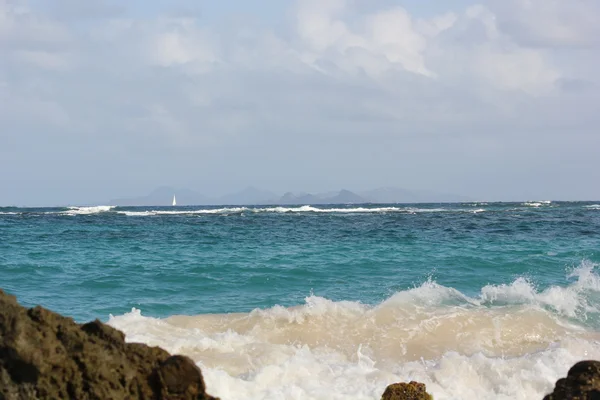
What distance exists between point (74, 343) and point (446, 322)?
24.0 feet

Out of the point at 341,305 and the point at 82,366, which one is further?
the point at 341,305

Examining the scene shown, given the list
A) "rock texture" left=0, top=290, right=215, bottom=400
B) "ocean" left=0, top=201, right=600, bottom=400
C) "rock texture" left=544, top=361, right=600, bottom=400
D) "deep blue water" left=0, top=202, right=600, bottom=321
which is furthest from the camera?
"deep blue water" left=0, top=202, right=600, bottom=321

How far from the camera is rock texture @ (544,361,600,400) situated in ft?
13.2

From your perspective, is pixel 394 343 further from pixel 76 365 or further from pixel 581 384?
pixel 76 365

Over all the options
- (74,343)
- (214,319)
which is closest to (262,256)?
(214,319)

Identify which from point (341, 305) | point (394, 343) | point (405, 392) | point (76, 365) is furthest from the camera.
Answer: point (341, 305)

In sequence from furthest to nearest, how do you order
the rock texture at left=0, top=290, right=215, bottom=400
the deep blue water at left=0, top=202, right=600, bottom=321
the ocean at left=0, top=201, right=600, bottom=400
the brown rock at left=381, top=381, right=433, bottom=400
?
the deep blue water at left=0, top=202, right=600, bottom=321 < the ocean at left=0, top=201, right=600, bottom=400 < the brown rock at left=381, top=381, right=433, bottom=400 < the rock texture at left=0, top=290, right=215, bottom=400

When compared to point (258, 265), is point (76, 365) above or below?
above

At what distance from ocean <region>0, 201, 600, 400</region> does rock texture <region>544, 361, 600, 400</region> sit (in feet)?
8.57

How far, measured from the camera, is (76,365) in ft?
12.5

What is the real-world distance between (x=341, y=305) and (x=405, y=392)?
6.08 meters

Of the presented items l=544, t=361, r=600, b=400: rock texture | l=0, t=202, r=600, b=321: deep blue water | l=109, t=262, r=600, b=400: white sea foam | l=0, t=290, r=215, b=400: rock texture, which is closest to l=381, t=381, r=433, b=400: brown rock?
l=544, t=361, r=600, b=400: rock texture

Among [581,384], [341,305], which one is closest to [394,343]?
[341,305]

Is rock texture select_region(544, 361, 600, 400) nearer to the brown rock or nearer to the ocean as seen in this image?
the brown rock
